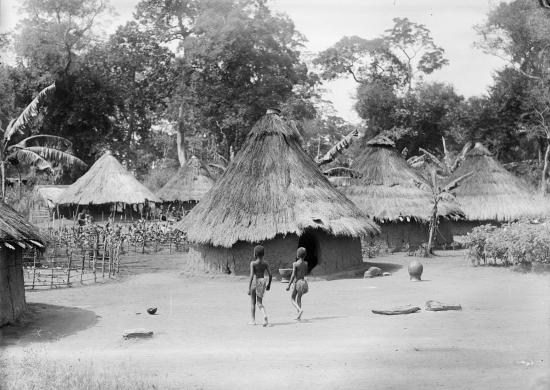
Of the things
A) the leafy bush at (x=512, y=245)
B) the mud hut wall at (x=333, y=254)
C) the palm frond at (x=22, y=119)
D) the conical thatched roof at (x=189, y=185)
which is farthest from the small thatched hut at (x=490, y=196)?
the palm frond at (x=22, y=119)

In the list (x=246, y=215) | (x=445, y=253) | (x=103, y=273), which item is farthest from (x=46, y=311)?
(x=445, y=253)

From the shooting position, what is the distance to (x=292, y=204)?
17.1 metres

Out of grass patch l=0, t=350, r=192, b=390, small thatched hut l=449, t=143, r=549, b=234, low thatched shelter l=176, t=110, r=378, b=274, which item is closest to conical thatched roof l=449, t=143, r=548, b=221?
small thatched hut l=449, t=143, r=549, b=234

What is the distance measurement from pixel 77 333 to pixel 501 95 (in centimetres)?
3160

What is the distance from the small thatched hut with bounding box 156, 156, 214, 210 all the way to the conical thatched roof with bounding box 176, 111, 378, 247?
59.1ft

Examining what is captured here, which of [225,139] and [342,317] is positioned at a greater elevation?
[225,139]

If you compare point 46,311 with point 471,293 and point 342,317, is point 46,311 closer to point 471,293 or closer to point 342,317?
point 342,317

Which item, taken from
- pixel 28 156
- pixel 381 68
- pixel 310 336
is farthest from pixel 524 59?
pixel 310 336

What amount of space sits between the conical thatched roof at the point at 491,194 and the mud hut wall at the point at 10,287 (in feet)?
69.4

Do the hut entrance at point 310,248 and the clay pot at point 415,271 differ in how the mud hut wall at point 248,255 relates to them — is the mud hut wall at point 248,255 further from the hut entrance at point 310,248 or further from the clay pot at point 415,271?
the clay pot at point 415,271

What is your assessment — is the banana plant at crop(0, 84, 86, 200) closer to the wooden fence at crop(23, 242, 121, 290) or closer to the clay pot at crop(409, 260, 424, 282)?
the wooden fence at crop(23, 242, 121, 290)

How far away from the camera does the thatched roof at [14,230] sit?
1014 centimetres

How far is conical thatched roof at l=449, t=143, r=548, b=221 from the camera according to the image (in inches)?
1103

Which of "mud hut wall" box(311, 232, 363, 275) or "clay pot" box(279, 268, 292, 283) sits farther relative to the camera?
"mud hut wall" box(311, 232, 363, 275)
